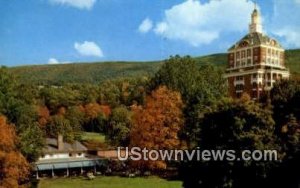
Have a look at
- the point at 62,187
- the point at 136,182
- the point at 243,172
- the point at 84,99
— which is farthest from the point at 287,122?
the point at 84,99

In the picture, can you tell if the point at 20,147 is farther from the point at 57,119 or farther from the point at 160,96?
the point at 57,119

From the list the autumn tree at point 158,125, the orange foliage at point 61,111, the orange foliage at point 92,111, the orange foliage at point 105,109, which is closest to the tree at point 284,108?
the autumn tree at point 158,125

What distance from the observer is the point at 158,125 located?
52.4 meters

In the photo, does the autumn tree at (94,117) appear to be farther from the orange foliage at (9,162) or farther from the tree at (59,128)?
the orange foliage at (9,162)

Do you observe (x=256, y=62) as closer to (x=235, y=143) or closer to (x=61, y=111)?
(x=61, y=111)

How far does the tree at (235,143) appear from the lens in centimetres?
3141

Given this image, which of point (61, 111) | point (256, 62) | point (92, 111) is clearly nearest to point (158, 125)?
point (256, 62)

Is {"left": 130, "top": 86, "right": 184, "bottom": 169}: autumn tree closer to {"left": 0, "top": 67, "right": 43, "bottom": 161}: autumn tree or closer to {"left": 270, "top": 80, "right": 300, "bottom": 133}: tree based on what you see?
{"left": 0, "top": 67, "right": 43, "bottom": 161}: autumn tree

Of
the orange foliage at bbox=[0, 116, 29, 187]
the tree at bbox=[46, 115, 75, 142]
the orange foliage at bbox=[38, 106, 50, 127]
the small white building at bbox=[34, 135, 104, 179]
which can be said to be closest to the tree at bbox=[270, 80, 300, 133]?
the orange foliage at bbox=[0, 116, 29, 187]

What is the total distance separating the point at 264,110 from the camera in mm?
32844

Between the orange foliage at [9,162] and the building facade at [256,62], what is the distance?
39.2 m

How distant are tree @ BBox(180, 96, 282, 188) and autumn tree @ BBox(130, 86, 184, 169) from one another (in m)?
17.7

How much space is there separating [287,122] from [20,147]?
24.8 metres

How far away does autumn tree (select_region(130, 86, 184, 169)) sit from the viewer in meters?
51.8
